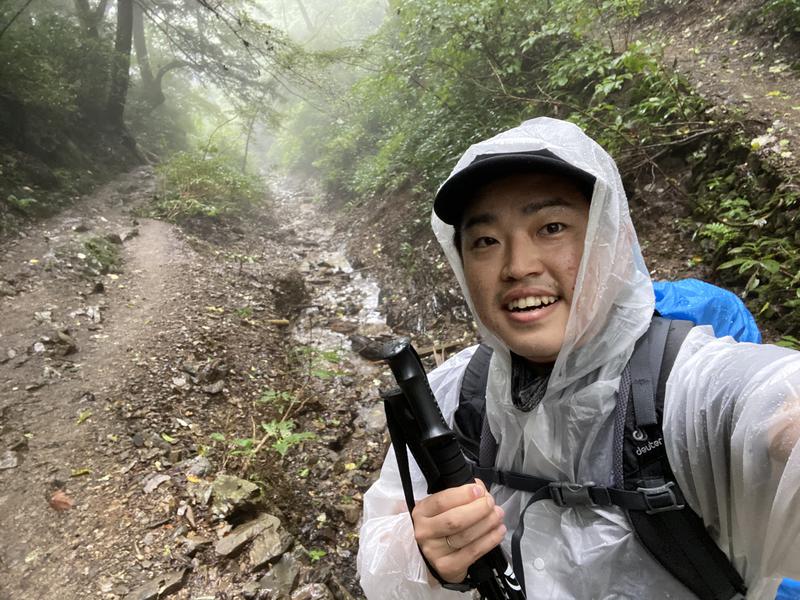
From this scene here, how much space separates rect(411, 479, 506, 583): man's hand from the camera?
109cm

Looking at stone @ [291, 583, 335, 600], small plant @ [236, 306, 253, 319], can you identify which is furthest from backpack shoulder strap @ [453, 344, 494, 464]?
small plant @ [236, 306, 253, 319]

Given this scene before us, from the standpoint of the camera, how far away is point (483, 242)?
1367 millimetres

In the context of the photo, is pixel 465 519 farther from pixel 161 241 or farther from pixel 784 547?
pixel 161 241

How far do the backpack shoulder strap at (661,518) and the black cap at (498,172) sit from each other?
0.60 m

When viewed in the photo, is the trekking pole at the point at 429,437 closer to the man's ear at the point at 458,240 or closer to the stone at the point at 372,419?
the man's ear at the point at 458,240

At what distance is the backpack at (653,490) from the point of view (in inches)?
43.3

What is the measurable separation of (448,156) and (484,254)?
679 centimetres

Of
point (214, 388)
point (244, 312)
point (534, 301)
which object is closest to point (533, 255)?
point (534, 301)

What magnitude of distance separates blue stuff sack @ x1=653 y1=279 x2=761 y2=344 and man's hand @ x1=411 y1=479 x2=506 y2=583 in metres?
1.25

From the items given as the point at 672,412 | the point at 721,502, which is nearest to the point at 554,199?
the point at 672,412

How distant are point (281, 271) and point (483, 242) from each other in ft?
27.9

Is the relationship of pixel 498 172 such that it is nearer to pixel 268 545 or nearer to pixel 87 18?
pixel 268 545

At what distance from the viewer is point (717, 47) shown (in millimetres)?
5902

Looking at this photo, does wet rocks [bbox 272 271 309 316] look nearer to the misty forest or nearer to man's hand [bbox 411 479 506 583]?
the misty forest
